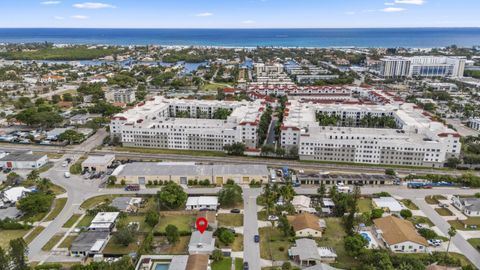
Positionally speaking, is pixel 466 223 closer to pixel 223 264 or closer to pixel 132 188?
pixel 223 264

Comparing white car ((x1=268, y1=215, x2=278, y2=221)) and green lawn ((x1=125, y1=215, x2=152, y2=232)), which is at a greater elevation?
white car ((x1=268, y1=215, x2=278, y2=221))

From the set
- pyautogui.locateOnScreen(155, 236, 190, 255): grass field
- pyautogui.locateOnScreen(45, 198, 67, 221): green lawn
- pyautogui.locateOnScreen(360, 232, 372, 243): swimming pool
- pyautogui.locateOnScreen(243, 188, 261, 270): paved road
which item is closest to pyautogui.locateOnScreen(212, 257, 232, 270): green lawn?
pyautogui.locateOnScreen(243, 188, 261, 270): paved road

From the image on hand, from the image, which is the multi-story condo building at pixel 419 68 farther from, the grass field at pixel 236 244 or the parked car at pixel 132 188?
the grass field at pixel 236 244

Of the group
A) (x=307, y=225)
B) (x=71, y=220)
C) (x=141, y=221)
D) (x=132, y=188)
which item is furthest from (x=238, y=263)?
(x=132, y=188)

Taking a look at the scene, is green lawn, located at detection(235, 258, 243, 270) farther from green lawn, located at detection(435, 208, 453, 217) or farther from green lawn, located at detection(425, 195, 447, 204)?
green lawn, located at detection(425, 195, 447, 204)

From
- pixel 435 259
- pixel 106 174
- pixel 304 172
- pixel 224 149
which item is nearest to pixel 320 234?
pixel 435 259

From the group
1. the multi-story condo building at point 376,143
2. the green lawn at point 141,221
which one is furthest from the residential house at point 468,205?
the green lawn at point 141,221
